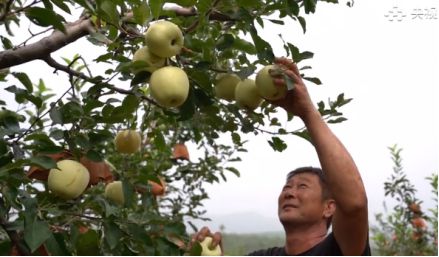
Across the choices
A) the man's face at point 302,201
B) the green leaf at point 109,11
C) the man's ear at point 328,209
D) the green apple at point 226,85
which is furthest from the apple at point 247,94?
the man's ear at point 328,209

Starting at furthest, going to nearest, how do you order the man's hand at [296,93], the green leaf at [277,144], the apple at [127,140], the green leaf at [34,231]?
the apple at [127,140], the green leaf at [277,144], the man's hand at [296,93], the green leaf at [34,231]

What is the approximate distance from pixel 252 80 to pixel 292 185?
0.86m

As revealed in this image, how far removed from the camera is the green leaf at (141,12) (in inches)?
56.6

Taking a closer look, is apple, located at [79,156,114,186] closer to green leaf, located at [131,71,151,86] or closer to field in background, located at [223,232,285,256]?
green leaf, located at [131,71,151,86]

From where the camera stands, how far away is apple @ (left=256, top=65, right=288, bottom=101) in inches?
59.8

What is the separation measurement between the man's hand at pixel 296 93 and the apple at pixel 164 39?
292 millimetres

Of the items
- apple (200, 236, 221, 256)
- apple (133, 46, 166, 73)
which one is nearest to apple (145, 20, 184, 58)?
apple (133, 46, 166, 73)

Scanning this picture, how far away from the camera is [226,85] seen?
1.67 meters

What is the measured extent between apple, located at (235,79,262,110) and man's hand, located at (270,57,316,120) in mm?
80

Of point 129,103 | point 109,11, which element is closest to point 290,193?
point 129,103

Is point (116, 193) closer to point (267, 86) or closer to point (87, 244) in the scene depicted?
point (87, 244)

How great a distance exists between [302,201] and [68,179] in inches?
41.9

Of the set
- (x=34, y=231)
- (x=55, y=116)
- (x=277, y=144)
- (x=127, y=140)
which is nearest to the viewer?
(x=34, y=231)

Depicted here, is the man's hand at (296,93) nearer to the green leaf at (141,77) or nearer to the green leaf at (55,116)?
the green leaf at (141,77)
